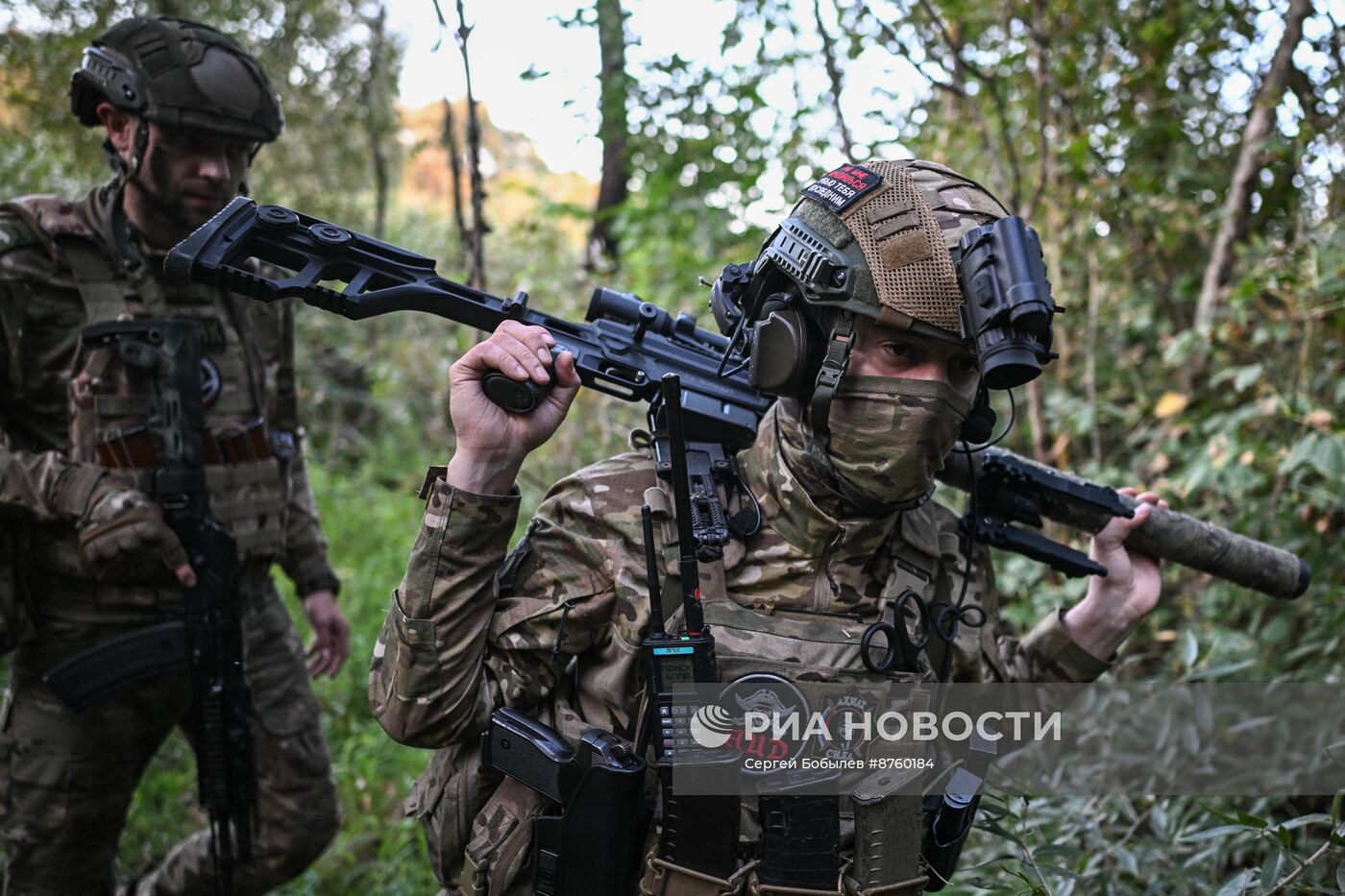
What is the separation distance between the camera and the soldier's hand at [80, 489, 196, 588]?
8.54 ft

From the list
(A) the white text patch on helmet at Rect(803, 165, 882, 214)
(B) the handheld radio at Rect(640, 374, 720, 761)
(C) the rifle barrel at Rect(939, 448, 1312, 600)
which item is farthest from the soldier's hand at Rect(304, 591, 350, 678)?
(A) the white text patch on helmet at Rect(803, 165, 882, 214)

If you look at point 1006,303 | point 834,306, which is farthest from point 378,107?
point 1006,303

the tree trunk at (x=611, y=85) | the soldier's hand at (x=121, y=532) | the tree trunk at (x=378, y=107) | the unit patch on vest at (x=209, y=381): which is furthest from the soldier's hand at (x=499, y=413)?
the tree trunk at (x=378, y=107)

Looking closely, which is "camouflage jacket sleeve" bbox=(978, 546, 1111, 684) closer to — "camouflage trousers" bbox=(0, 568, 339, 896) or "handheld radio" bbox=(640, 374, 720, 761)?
"handheld radio" bbox=(640, 374, 720, 761)

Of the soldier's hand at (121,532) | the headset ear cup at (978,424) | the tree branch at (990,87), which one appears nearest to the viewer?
the headset ear cup at (978,424)

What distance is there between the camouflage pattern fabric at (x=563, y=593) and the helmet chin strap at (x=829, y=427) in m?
0.05

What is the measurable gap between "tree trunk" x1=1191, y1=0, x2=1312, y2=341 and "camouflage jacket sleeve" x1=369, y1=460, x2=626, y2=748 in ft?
9.64

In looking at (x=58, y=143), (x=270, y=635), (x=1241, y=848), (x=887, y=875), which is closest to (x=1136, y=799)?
(x=1241, y=848)

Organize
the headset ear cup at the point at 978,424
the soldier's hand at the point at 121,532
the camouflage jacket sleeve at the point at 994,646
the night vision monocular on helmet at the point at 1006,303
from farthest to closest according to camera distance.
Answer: the soldier's hand at the point at 121,532, the camouflage jacket sleeve at the point at 994,646, the headset ear cup at the point at 978,424, the night vision monocular on helmet at the point at 1006,303

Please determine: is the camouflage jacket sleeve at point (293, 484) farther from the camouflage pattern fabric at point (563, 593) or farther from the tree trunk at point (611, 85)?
the tree trunk at point (611, 85)

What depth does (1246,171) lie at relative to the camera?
3891 millimetres

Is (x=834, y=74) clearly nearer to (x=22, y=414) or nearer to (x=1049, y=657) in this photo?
(x=1049, y=657)

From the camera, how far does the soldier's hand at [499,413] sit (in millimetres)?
1749

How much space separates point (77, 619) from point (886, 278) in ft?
8.18
